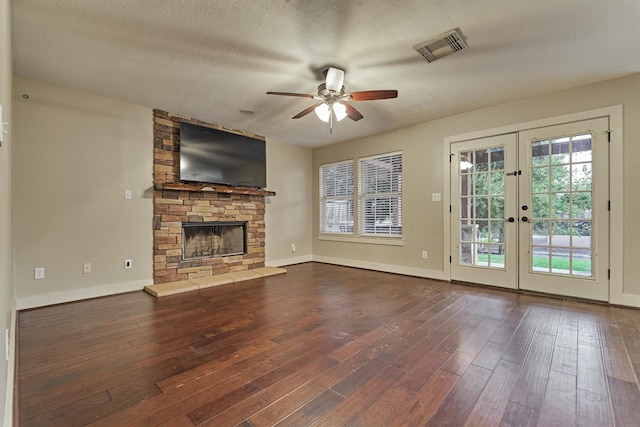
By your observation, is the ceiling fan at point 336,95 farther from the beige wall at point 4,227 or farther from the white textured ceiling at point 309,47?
the beige wall at point 4,227

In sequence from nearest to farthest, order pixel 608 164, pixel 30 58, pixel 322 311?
pixel 30 58 → pixel 322 311 → pixel 608 164

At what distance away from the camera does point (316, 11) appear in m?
2.07

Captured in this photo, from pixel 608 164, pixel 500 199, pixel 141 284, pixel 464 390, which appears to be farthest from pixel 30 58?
pixel 608 164

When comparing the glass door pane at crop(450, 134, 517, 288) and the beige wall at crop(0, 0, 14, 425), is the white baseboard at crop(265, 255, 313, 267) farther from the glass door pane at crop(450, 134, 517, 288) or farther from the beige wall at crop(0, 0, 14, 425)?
the beige wall at crop(0, 0, 14, 425)

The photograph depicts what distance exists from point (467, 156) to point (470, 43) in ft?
6.57

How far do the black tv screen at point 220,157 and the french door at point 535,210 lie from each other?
321 centimetres

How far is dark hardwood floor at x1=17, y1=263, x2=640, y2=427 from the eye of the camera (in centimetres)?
145

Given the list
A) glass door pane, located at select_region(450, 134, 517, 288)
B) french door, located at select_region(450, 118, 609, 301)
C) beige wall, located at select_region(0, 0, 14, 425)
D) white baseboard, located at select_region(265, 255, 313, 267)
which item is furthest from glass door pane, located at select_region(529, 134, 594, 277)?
beige wall, located at select_region(0, 0, 14, 425)

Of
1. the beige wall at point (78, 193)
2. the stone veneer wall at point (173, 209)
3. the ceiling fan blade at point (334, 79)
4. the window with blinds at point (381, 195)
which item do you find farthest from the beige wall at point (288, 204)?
the ceiling fan blade at point (334, 79)

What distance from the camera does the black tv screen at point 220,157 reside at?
164 inches

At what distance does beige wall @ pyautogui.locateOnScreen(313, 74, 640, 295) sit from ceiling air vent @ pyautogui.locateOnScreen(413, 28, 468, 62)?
1806mm

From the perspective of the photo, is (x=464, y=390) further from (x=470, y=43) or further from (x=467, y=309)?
(x=470, y=43)

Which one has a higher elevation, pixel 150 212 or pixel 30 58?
pixel 30 58

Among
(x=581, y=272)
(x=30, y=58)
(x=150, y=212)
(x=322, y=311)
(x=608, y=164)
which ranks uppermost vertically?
(x=30, y=58)
